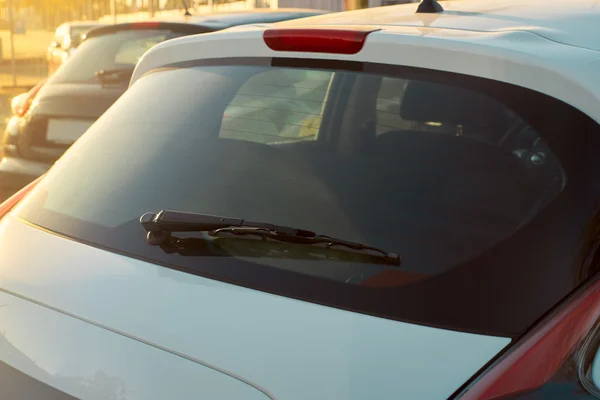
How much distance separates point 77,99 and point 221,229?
163 inches

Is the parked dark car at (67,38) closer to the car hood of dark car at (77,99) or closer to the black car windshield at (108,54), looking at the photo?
the black car windshield at (108,54)

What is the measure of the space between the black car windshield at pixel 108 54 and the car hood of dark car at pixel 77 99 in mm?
84

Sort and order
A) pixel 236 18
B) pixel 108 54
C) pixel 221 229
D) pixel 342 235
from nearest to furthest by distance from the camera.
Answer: pixel 342 235
pixel 221 229
pixel 236 18
pixel 108 54

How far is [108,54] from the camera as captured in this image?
6.03 m

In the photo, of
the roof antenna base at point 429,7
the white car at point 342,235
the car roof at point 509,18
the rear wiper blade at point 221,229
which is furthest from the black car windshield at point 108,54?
the rear wiper blade at point 221,229

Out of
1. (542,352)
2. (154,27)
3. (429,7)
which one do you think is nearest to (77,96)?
(154,27)

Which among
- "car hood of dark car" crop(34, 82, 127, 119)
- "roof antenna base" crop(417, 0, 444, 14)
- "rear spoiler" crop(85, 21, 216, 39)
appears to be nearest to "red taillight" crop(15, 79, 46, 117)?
"car hood of dark car" crop(34, 82, 127, 119)

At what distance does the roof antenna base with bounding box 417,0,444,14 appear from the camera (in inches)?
93.1

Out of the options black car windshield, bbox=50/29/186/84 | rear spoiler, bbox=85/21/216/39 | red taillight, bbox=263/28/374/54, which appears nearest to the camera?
red taillight, bbox=263/28/374/54

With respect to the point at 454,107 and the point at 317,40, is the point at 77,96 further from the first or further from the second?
the point at 454,107

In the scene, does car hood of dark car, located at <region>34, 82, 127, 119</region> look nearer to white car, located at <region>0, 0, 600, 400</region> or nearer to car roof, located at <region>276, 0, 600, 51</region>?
car roof, located at <region>276, 0, 600, 51</region>

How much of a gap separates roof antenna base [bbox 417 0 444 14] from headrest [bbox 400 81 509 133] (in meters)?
0.58

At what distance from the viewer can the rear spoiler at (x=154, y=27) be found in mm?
5522

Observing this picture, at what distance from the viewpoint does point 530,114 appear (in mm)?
1688
